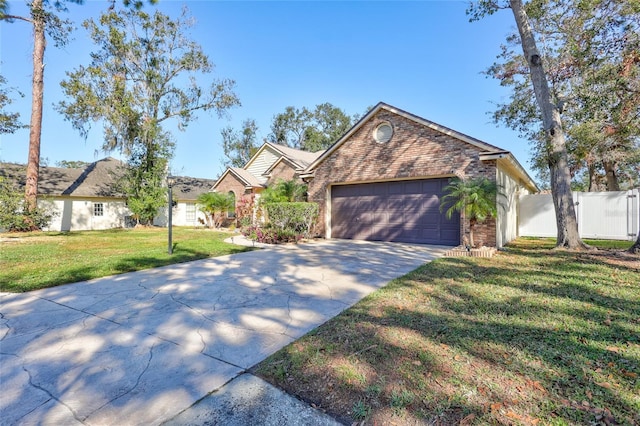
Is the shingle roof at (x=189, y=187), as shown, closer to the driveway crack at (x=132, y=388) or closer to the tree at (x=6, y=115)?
the tree at (x=6, y=115)

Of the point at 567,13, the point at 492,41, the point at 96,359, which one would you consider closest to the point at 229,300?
the point at 96,359

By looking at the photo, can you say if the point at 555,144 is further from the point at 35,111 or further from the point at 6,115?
the point at 6,115

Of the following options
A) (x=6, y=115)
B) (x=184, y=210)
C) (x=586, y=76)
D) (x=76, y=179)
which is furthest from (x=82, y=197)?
(x=586, y=76)

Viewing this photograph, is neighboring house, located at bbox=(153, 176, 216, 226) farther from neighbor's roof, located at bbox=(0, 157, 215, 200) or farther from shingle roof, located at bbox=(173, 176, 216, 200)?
neighbor's roof, located at bbox=(0, 157, 215, 200)

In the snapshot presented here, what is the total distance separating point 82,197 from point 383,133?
69.3ft

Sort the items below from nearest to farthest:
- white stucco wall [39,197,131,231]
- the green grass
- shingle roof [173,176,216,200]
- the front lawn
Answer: the front lawn
the green grass
white stucco wall [39,197,131,231]
shingle roof [173,176,216,200]

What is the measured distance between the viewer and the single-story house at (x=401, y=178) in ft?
32.7

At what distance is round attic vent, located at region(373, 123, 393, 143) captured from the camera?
11609mm

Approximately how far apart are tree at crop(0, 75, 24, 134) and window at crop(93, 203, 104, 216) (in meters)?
6.15

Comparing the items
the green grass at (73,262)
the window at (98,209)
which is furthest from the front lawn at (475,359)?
the window at (98,209)

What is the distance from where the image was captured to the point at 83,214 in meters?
20.6

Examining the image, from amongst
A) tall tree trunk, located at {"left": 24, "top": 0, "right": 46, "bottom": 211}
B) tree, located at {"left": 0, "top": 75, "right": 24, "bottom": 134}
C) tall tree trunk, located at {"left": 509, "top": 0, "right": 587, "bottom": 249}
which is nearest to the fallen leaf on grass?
tall tree trunk, located at {"left": 509, "top": 0, "right": 587, "bottom": 249}

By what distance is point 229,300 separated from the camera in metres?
4.54

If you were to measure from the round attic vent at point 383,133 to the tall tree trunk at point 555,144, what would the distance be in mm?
4796
